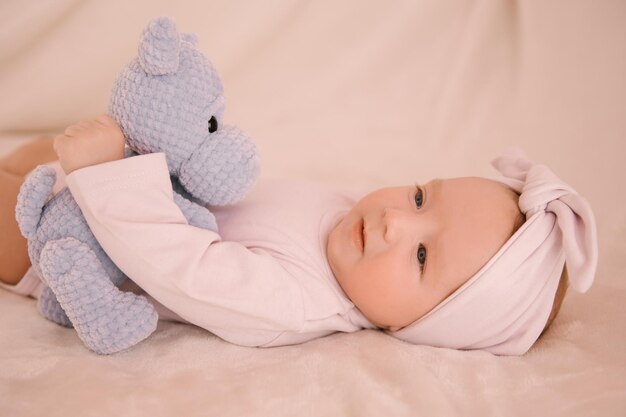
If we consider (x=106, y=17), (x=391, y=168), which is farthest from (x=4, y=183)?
(x=391, y=168)

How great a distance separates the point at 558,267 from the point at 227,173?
638 mm

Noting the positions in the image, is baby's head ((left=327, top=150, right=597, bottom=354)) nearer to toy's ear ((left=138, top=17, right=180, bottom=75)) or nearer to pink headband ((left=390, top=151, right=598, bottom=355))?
pink headband ((left=390, top=151, right=598, bottom=355))

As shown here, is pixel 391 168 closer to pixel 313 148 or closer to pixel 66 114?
pixel 313 148

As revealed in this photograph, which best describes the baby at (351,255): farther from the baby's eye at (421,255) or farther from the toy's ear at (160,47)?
the toy's ear at (160,47)

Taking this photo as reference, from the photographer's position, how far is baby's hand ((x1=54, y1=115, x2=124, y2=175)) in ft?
3.32

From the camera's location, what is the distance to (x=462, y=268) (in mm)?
1118

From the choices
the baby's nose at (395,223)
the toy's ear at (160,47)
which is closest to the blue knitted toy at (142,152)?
the toy's ear at (160,47)

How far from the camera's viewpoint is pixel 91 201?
3.27 ft

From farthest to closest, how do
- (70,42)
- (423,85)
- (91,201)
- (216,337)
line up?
1. (423,85)
2. (70,42)
3. (216,337)
4. (91,201)

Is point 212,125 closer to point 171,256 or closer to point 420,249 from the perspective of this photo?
point 171,256

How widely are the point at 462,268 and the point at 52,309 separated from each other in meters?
0.76

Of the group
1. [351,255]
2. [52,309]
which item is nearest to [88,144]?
[52,309]

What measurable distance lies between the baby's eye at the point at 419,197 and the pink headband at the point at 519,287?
0.65ft

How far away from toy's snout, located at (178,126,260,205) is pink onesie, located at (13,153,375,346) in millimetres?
55
